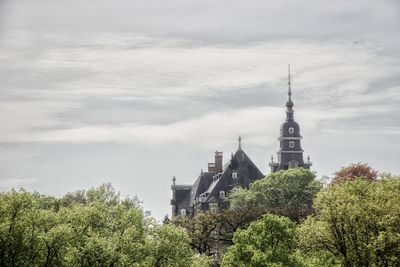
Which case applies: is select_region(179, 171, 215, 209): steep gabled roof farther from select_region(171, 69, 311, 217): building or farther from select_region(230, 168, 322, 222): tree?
select_region(230, 168, 322, 222): tree

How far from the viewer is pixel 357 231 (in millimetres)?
52031

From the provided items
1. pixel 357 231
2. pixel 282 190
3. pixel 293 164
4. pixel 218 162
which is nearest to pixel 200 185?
pixel 218 162

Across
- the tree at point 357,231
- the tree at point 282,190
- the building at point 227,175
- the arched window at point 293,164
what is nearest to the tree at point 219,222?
the tree at point 357,231

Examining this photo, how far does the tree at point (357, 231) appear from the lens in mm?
50406

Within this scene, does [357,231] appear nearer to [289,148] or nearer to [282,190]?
[282,190]

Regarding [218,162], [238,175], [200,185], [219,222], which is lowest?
[219,222]

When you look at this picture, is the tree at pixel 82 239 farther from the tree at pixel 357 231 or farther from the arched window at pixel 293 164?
the arched window at pixel 293 164

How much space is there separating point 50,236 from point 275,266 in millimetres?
16737

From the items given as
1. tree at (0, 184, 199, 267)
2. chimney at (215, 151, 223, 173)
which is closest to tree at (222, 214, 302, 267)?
tree at (0, 184, 199, 267)

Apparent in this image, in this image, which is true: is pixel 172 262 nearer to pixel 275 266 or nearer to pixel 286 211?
pixel 275 266

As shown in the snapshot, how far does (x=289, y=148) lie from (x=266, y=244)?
→ 8301 centimetres

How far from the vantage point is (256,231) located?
47875mm

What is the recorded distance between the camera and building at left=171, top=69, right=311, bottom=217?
114 metres

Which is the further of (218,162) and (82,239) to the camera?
(218,162)
